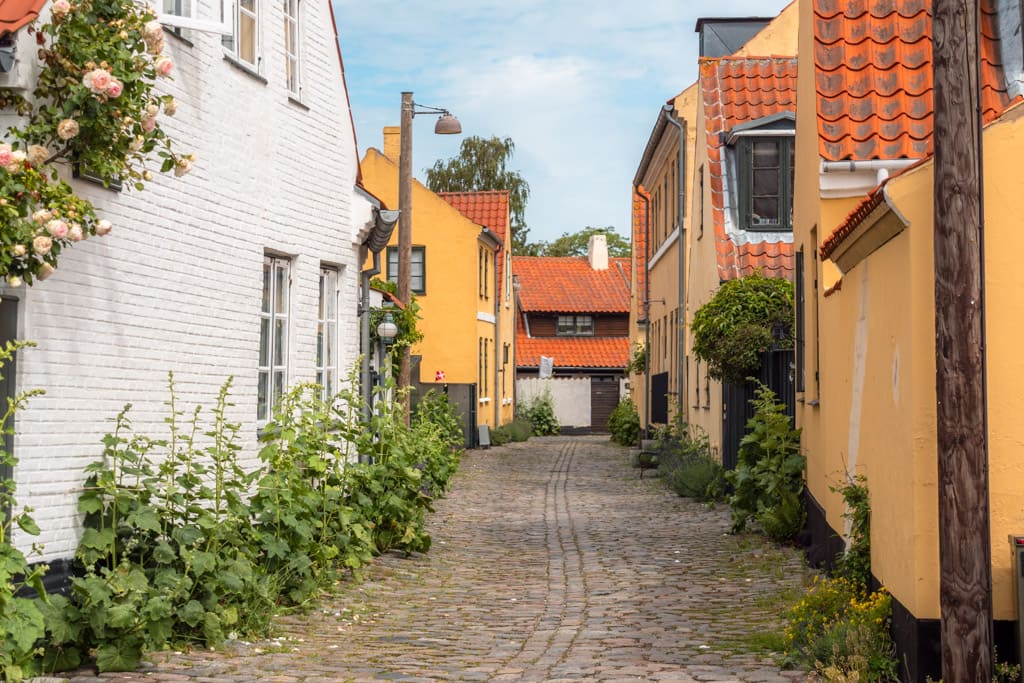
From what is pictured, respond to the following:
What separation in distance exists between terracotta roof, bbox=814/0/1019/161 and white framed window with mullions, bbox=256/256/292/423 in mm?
4600

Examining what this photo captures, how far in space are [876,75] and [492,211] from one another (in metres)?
30.6

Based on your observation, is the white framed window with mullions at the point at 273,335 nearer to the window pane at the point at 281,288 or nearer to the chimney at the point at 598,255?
the window pane at the point at 281,288

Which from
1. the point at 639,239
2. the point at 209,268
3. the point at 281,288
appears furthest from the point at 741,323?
the point at 639,239

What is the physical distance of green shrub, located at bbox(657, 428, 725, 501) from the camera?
18.5 metres

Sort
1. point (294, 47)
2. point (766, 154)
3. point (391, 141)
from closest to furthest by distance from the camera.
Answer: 1. point (294, 47)
2. point (766, 154)
3. point (391, 141)

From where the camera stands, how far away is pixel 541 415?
159 feet

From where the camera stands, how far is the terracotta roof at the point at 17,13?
272 inches

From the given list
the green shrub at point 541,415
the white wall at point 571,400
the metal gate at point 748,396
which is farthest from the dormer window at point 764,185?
the white wall at point 571,400

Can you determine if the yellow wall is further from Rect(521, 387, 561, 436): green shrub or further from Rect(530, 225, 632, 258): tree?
Rect(530, 225, 632, 258): tree

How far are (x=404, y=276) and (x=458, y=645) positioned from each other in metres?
12.3

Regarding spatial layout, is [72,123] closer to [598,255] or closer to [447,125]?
[447,125]

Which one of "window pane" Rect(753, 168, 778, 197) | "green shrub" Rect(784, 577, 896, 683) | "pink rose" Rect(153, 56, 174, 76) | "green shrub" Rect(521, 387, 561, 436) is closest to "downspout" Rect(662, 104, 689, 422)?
"window pane" Rect(753, 168, 778, 197)

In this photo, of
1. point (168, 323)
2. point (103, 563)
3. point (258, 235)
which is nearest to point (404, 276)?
point (258, 235)

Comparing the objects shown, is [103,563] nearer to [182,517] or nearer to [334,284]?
[182,517]
